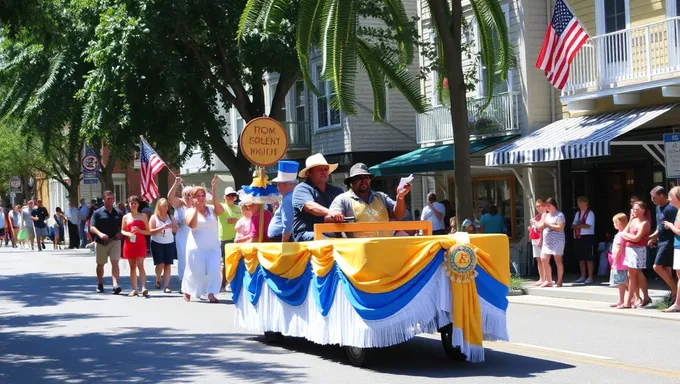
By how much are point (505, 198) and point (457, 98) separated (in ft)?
25.0

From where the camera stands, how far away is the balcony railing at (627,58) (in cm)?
1853

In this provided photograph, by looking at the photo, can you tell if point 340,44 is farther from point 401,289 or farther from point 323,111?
point 323,111

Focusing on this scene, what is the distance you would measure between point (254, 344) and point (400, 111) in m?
20.5

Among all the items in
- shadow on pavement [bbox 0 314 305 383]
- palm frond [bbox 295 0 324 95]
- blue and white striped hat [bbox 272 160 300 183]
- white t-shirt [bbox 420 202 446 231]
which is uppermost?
palm frond [bbox 295 0 324 95]

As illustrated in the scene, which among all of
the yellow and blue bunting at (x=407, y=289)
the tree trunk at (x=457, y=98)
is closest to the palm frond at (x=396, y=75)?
the tree trunk at (x=457, y=98)

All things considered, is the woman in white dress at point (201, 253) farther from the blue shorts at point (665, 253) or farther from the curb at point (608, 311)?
the blue shorts at point (665, 253)

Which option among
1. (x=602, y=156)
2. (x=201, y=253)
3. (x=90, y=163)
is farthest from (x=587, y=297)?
(x=90, y=163)

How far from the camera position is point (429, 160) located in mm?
23609

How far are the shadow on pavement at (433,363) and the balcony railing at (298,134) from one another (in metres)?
23.7

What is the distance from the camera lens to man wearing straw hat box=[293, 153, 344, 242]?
10258 mm

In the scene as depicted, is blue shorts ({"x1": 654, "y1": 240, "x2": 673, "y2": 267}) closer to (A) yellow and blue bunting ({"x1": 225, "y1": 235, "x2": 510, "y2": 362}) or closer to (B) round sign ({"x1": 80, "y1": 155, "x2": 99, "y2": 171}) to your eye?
(A) yellow and blue bunting ({"x1": 225, "y1": 235, "x2": 510, "y2": 362})

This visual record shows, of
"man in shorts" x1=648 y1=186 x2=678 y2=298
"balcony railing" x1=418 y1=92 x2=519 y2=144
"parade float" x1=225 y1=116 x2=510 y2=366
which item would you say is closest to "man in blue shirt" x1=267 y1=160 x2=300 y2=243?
"parade float" x1=225 y1=116 x2=510 y2=366

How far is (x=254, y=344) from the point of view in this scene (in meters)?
11.4

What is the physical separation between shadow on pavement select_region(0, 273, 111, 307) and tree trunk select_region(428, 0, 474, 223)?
6.92 meters
